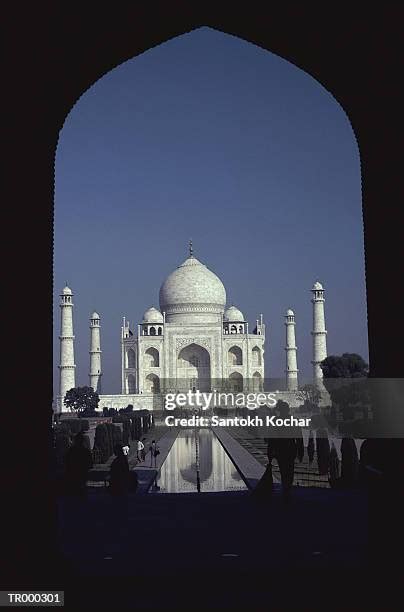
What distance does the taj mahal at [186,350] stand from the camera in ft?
130

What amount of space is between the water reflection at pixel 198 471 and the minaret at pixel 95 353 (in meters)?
23.6

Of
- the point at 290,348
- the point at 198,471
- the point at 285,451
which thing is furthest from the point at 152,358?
the point at 285,451

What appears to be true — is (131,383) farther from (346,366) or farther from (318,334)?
(346,366)

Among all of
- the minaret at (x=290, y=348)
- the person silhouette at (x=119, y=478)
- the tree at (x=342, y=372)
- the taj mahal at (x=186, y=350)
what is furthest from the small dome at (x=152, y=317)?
the person silhouette at (x=119, y=478)

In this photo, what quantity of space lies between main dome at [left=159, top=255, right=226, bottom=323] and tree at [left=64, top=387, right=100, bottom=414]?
839 centimetres

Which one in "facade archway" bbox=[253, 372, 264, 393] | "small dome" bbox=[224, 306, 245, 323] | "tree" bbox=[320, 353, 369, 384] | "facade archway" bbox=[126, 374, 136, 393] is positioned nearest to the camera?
"tree" bbox=[320, 353, 369, 384]

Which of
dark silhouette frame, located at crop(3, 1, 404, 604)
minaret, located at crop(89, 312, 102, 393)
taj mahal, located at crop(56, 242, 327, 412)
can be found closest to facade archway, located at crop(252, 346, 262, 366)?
taj mahal, located at crop(56, 242, 327, 412)

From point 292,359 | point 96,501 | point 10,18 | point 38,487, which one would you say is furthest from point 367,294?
point 292,359

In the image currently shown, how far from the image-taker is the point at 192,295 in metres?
41.8

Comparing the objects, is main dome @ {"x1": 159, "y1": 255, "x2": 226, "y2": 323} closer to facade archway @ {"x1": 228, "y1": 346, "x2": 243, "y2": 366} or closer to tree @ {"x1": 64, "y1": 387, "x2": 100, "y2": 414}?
facade archway @ {"x1": 228, "y1": 346, "x2": 243, "y2": 366}

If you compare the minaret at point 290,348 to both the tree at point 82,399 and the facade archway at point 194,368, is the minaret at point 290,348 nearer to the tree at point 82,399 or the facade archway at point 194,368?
the facade archway at point 194,368

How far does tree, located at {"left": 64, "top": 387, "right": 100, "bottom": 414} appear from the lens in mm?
34688

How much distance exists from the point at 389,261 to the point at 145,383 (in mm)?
36131

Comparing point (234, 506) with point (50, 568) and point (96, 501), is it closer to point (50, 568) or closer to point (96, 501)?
point (96, 501)
